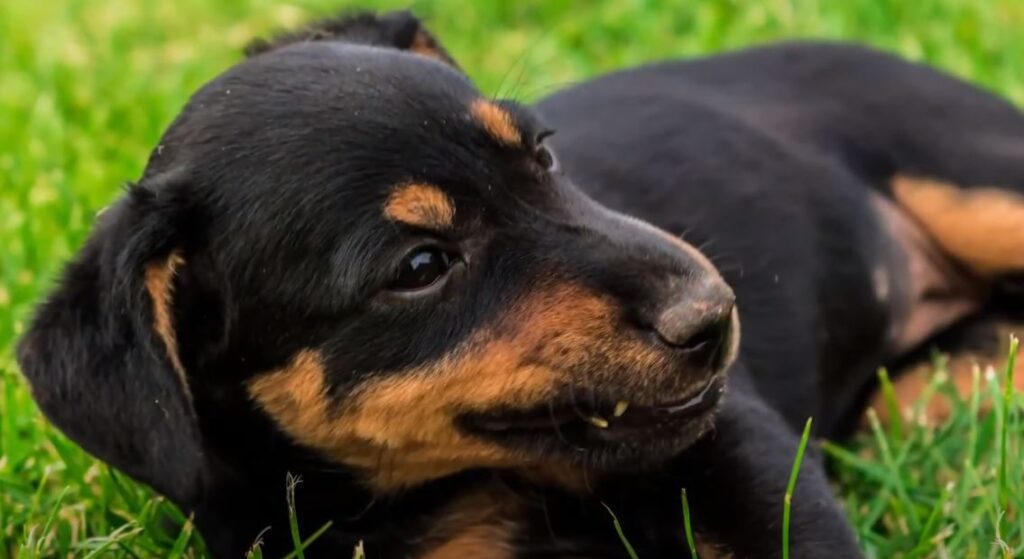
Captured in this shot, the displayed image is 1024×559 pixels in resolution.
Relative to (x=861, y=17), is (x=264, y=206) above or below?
above

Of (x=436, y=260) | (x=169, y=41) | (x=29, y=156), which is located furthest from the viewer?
(x=169, y=41)

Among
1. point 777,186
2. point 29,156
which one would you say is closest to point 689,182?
point 777,186

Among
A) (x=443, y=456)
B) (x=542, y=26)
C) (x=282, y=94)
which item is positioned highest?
(x=282, y=94)

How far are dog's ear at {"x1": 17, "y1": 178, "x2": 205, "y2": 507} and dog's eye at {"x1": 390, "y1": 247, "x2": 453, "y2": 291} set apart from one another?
47 centimetres

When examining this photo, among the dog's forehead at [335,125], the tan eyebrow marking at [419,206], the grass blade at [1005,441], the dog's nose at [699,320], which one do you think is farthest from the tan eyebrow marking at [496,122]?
the grass blade at [1005,441]

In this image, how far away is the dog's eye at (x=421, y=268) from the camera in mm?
2713

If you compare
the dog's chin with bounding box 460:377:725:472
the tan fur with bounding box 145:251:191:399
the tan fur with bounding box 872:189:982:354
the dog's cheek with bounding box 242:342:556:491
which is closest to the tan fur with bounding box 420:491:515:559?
the dog's cheek with bounding box 242:342:556:491

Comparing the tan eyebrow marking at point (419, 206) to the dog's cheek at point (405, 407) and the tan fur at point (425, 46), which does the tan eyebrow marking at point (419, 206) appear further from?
the tan fur at point (425, 46)

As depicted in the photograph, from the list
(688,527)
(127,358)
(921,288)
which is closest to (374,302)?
(127,358)

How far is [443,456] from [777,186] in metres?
1.59

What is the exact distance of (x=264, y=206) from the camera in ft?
9.07

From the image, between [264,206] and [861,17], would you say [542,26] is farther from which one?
[264,206]

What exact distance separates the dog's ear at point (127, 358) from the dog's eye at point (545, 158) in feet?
2.48

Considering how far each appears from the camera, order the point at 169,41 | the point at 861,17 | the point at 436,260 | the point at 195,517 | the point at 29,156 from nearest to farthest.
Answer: the point at 436,260 < the point at 195,517 < the point at 29,156 < the point at 861,17 < the point at 169,41
